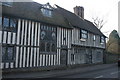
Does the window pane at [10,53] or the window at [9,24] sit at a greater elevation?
the window at [9,24]

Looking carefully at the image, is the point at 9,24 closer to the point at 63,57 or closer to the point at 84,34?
the point at 63,57

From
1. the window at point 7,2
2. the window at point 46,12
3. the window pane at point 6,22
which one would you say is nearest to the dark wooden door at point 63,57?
the window at point 46,12

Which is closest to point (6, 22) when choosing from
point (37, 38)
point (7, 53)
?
point (7, 53)

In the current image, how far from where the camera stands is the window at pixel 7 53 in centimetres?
1528

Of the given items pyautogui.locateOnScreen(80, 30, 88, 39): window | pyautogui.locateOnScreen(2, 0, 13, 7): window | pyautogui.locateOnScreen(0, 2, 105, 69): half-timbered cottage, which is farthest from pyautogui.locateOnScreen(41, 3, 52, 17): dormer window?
pyautogui.locateOnScreen(80, 30, 88, 39): window

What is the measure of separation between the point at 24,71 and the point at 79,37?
1088cm

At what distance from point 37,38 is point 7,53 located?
3802 mm

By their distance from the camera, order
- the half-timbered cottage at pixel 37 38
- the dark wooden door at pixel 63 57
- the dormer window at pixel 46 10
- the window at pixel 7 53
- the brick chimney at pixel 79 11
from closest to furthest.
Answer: the window at pixel 7 53
the half-timbered cottage at pixel 37 38
the dormer window at pixel 46 10
the dark wooden door at pixel 63 57
the brick chimney at pixel 79 11

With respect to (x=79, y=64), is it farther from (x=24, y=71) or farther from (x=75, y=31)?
(x=24, y=71)

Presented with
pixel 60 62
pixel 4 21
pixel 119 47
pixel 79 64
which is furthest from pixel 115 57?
pixel 4 21

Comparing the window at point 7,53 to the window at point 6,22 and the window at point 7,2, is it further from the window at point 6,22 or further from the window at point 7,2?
the window at point 7,2

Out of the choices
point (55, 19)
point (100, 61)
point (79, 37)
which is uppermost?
point (55, 19)

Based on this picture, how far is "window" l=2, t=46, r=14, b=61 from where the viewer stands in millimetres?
15281

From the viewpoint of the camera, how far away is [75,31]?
24.2 metres
